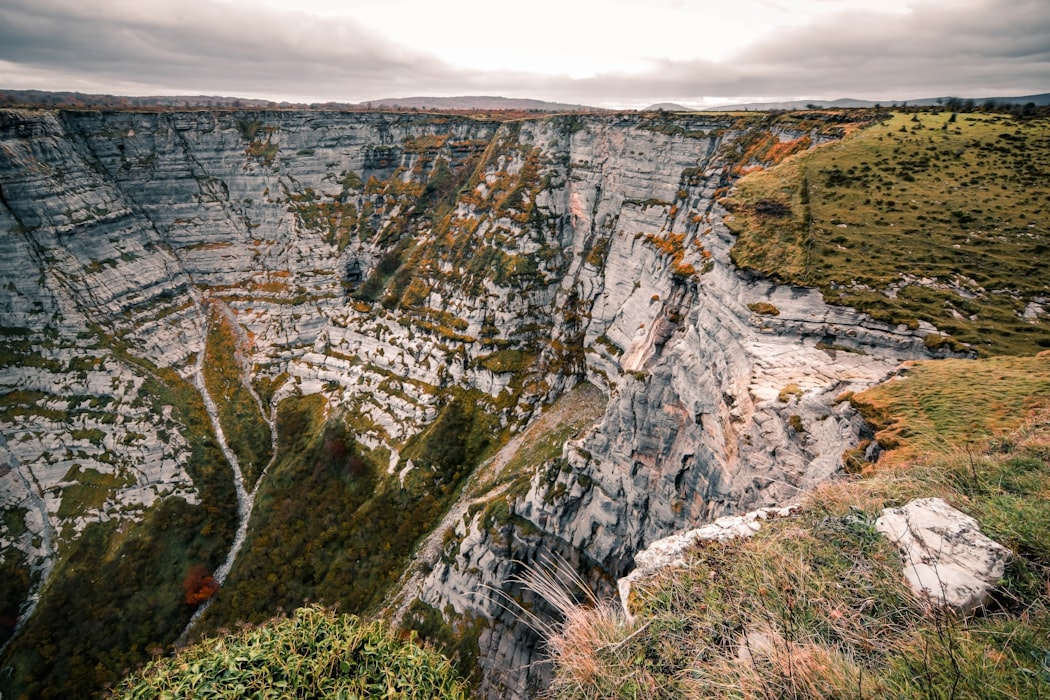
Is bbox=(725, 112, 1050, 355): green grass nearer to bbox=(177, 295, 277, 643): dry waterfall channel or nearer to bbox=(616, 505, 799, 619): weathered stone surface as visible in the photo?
bbox=(616, 505, 799, 619): weathered stone surface

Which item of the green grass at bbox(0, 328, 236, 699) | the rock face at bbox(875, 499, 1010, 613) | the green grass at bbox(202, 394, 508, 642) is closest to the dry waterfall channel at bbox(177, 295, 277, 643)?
the green grass at bbox(0, 328, 236, 699)

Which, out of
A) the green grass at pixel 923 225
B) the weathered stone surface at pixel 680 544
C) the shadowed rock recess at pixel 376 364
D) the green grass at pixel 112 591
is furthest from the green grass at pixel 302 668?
the green grass at pixel 112 591

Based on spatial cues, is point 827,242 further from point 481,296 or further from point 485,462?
point 481,296

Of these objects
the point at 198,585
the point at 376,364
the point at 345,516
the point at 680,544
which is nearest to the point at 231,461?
the point at 198,585

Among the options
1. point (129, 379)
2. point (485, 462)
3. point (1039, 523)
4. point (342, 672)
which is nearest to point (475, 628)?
point (485, 462)

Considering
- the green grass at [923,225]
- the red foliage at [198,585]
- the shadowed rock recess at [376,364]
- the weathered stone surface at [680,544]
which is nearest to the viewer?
the weathered stone surface at [680,544]

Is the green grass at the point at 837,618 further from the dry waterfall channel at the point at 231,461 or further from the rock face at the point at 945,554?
the dry waterfall channel at the point at 231,461
